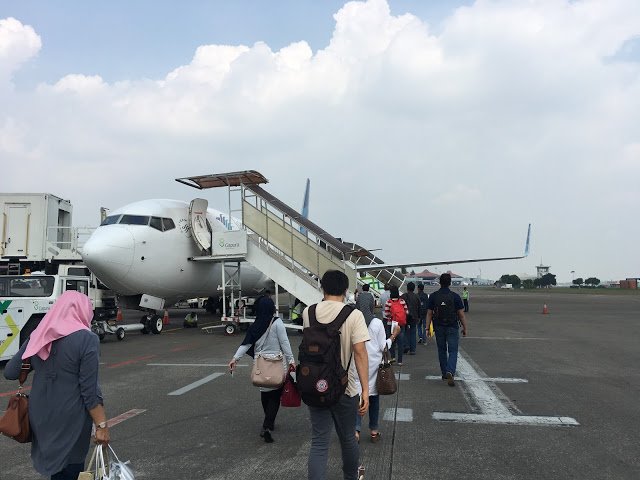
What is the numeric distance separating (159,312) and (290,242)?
16.8ft

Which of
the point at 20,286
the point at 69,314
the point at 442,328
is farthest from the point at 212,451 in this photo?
the point at 20,286

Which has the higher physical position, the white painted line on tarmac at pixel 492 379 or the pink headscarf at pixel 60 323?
the pink headscarf at pixel 60 323

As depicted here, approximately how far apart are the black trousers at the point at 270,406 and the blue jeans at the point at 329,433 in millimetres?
1814

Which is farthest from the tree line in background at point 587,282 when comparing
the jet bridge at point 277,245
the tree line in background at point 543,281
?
the jet bridge at point 277,245

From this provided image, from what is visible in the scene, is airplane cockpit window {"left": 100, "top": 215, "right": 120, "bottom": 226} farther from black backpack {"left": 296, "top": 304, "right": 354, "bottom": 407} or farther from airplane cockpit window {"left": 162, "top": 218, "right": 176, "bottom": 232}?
black backpack {"left": 296, "top": 304, "right": 354, "bottom": 407}

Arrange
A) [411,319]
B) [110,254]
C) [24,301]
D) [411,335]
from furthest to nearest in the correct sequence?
[110,254] → [411,335] → [411,319] → [24,301]

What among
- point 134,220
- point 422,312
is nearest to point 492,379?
point 422,312

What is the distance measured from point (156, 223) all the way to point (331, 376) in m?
13.1

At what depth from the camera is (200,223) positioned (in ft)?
55.6

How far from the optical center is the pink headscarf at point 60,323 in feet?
9.47

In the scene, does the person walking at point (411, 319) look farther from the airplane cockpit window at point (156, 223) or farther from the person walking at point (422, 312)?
the airplane cockpit window at point (156, 223)

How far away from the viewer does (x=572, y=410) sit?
6.31 metres

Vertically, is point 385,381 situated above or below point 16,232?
below

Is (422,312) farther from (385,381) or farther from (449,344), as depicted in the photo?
(385,381)
